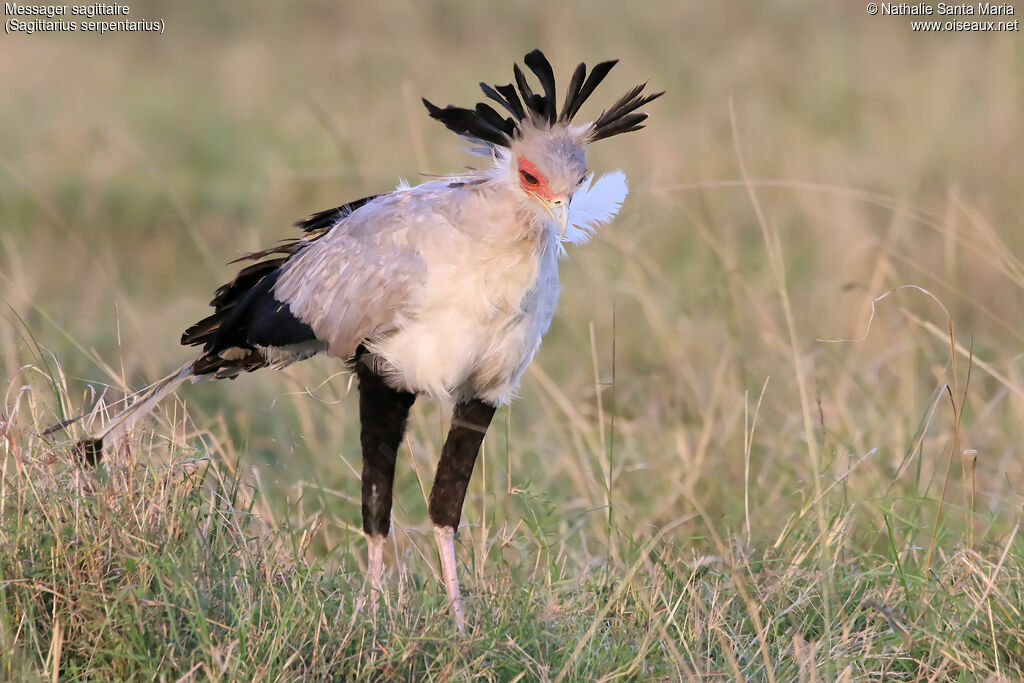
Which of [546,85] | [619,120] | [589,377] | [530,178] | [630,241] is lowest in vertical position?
[589,377]

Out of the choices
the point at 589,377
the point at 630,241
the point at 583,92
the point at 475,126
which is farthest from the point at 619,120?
the point at 589,377

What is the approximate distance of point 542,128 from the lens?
10.8ft

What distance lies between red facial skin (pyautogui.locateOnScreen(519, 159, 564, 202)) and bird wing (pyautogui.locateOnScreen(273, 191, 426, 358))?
0.33 metres

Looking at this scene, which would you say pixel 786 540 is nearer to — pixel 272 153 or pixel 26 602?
pixel 26 602

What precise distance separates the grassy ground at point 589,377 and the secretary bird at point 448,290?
15 centimetres

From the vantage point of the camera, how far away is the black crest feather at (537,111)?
3.26 m

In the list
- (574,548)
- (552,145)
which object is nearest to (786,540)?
(574,548)

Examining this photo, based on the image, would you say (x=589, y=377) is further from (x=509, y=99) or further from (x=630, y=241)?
(x=509, y=99)

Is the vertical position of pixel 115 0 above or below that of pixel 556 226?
above

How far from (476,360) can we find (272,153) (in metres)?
6.42

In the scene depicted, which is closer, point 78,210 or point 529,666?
point 529,666

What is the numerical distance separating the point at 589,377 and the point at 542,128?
9.79ft

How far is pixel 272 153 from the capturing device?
9.24 meters

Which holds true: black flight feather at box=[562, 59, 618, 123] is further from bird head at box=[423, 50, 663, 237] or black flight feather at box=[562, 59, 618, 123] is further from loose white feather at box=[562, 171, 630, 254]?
loose white feather at box=[562, 171, 630, 254]
